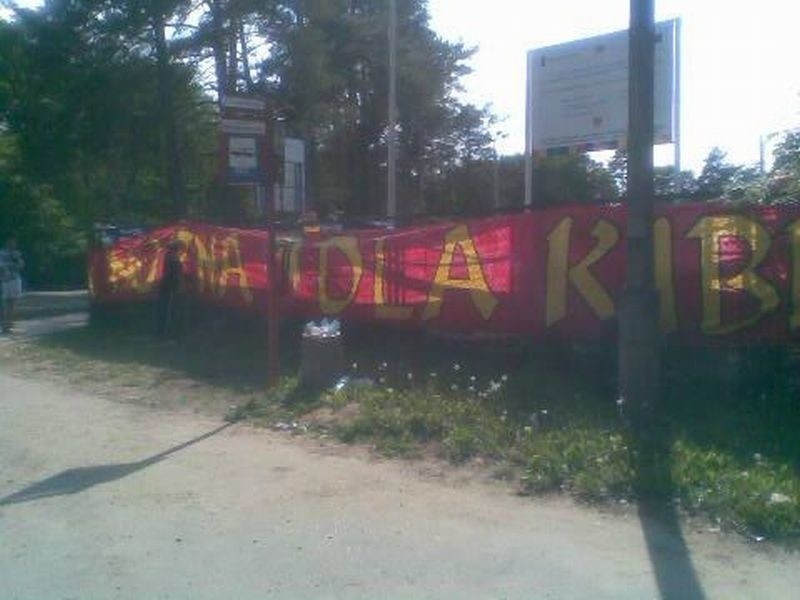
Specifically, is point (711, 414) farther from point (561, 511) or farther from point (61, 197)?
point (61, 197)

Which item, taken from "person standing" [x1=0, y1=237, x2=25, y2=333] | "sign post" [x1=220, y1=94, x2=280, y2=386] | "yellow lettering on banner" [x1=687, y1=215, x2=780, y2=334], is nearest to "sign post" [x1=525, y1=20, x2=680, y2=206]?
"sign post" [x1=220, y1=94, x2=280, y2=386]

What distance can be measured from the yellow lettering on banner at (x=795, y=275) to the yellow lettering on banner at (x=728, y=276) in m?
0.17

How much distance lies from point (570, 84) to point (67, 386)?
10172mm

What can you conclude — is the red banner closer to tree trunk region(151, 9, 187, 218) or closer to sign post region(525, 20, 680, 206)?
sign post region(525, 20, 680, 206)

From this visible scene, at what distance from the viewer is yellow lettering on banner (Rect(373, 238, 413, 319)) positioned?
12938 mm

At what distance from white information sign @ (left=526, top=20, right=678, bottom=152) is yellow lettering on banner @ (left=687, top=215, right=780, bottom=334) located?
767 cm

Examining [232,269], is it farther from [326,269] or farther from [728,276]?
[728,276]

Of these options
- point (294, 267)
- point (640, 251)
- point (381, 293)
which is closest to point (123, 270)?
point (294, 267)

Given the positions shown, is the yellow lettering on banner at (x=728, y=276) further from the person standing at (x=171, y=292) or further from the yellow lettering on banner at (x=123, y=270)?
the yellow lettering on banner at (x=123, y=270)

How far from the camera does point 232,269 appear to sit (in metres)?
15.8

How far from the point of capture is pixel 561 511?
753cm

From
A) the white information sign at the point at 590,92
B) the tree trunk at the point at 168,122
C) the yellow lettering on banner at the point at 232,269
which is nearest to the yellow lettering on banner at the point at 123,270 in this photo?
the yellow lettering on banner at the point at 232,269

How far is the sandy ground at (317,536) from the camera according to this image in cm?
608

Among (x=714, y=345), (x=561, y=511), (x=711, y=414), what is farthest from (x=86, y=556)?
(x=714, y=345)
